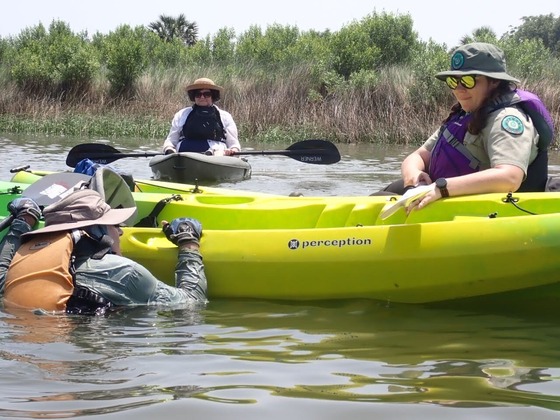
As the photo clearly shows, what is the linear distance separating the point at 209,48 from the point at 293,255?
93.9 feet

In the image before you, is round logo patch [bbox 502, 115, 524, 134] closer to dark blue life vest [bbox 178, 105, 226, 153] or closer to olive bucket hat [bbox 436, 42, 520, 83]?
olive bucket hat [bbox 436, 42, 520, 83]

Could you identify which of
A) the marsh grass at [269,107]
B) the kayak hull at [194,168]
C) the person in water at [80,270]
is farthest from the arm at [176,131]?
the marsh grass at [269,107]

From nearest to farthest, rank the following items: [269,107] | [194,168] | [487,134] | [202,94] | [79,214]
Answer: [79,214]
[487,134]
[194,168]
[202,94]
[269,107]

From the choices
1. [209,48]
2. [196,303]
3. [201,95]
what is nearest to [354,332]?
[196,303]

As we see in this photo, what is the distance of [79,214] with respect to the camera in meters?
4.23

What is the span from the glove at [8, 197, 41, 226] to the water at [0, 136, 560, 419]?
0.71 m

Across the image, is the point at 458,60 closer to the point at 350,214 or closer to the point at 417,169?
the point at 417,169

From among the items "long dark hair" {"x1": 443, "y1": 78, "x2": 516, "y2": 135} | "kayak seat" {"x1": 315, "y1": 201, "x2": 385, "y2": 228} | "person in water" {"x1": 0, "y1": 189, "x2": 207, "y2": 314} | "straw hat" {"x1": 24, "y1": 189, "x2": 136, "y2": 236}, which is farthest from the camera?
"kayak seat" {"x1": 315, "y1": 201, "x2": 385, "y2": 228}

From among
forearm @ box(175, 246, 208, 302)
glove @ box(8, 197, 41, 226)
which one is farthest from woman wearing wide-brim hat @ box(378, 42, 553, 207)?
glove @ box(8, 197, 41, 226)

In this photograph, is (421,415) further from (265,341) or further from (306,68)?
(306,68)

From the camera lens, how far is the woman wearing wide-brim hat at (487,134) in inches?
168

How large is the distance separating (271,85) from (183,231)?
15.0 m

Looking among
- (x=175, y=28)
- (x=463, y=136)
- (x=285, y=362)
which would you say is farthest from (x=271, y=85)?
(x=175, y=28)

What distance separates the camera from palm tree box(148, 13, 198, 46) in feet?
143
